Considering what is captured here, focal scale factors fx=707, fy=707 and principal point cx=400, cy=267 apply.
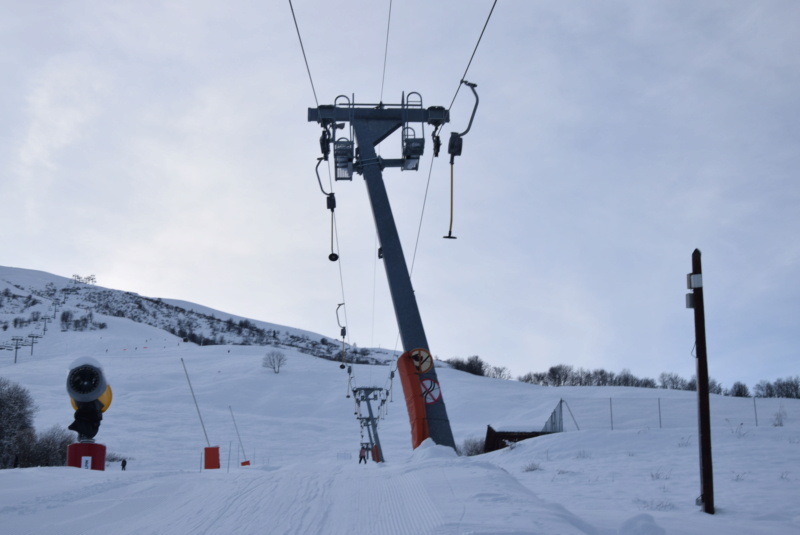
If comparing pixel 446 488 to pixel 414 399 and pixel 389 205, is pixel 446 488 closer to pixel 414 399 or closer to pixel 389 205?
pixel 414 399

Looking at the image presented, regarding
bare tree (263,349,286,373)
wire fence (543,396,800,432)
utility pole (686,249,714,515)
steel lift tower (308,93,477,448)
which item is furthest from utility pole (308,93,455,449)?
bare tree (263,349,286,373)

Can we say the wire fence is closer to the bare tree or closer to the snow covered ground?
the snow covered ground

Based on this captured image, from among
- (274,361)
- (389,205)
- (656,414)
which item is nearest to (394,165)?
(389,205)

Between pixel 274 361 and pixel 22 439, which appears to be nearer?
pixel 22 439

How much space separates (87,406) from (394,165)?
321 inches

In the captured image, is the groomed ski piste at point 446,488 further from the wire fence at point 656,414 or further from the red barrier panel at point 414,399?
the red barrier panel at point 414,399

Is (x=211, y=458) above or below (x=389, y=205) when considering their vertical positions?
below

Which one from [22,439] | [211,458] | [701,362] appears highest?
[701,362]

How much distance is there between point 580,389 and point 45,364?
67242 mm

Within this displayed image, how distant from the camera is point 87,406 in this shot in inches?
552

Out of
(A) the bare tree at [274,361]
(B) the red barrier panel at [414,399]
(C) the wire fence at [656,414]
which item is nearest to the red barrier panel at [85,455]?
(B) the red barrier panel at [414,399]

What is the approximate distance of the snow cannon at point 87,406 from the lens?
13437mm

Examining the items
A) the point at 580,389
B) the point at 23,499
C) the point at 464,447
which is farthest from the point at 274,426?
the point at 23,499

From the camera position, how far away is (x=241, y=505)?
7.27 meters
